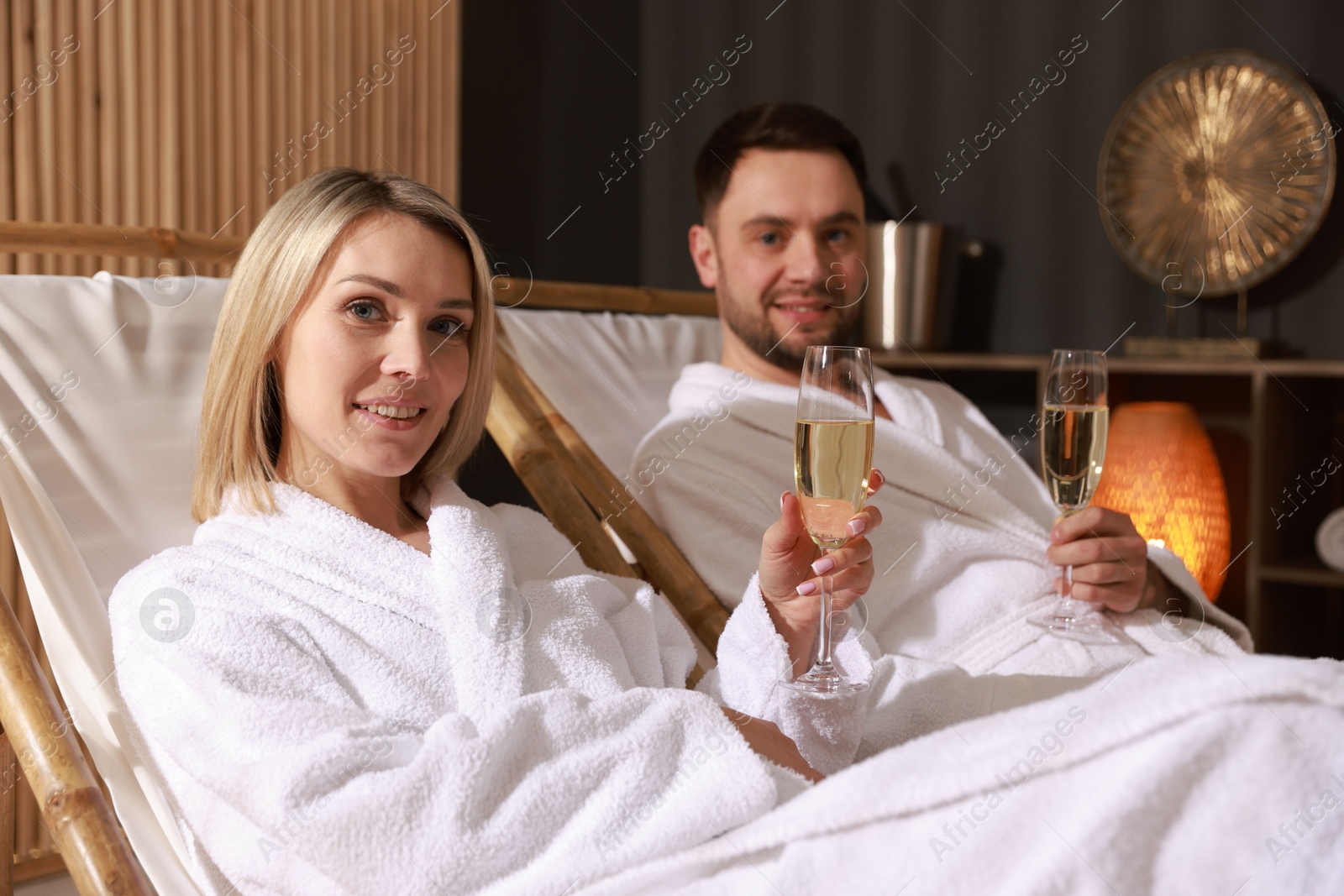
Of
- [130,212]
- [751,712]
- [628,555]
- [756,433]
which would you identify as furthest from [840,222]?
[130,212]

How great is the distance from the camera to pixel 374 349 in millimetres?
1167

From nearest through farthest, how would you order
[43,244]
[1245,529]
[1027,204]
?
[43,244] → [1245,529] → [1027,204]

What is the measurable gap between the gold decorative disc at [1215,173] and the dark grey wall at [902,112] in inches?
3.9

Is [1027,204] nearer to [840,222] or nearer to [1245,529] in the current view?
[1245,529]

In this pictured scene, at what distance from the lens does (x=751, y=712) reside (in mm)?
1262

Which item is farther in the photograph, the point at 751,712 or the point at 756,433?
the point at 756,433

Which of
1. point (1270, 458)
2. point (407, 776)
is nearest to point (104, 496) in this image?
point (407, 776)

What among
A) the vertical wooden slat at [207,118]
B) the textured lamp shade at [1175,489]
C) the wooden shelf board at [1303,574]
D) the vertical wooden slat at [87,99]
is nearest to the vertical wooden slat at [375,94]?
the vertical wooden slat at [207,118]

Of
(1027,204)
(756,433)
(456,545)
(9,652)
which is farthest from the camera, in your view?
(1027,204)

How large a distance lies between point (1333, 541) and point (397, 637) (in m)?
2.15

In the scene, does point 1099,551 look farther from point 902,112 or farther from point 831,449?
point 902,112

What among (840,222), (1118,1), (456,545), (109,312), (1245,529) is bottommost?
(1245,529)

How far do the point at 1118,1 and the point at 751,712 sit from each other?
239cm

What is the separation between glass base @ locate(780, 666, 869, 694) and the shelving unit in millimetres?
1709
